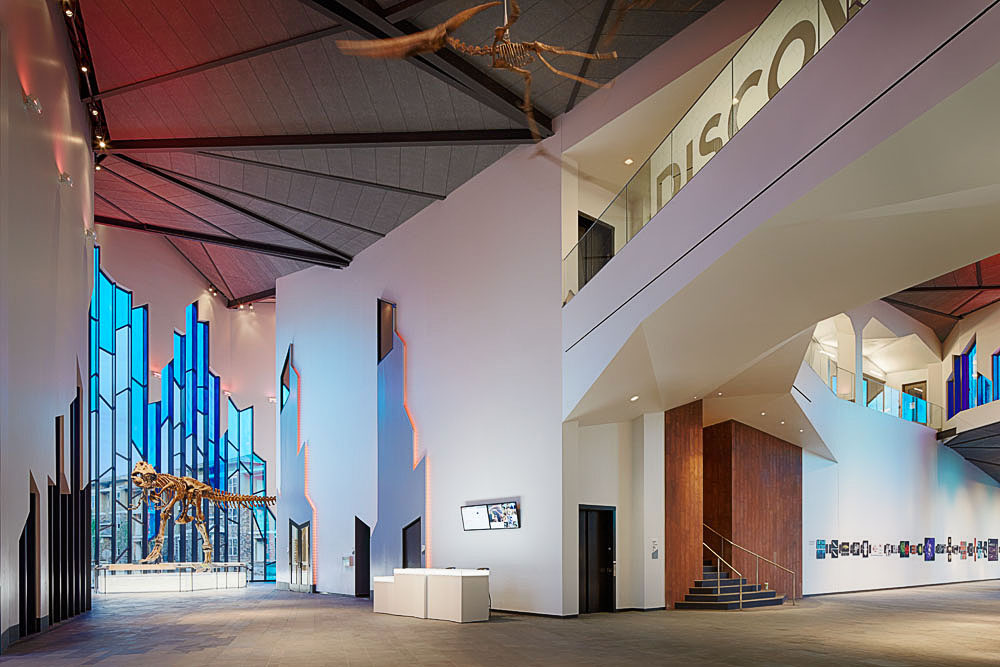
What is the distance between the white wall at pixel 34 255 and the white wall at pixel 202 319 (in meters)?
11.3

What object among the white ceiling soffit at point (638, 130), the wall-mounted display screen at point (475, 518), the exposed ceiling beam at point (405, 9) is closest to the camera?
the exposed ceiling beam at point (405, 9)

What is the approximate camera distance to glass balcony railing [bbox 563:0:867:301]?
342 inches

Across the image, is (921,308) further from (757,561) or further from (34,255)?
(34,255)

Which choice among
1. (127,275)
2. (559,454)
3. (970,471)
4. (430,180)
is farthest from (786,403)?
(127,275)

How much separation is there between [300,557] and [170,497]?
14.2 feet

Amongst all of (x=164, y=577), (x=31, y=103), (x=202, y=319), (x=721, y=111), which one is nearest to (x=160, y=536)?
(x=164, y=577)

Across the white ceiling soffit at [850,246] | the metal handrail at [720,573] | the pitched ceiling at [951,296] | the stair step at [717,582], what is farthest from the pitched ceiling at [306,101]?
the pitched ceiling at [951,296]

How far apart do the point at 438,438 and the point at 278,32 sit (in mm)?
8387

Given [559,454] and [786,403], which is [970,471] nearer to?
[786,403]

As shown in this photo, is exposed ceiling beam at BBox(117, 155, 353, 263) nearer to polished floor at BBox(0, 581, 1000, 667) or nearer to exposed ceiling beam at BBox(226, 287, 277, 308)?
exposed ceiling beam at BBox(226, 287, 277, 308)

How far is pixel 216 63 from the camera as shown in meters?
13.5

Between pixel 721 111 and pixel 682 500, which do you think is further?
pixel 682 500

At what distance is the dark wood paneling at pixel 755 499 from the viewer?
813 inches

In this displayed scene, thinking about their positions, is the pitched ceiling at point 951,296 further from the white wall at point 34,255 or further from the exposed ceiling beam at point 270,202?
the white wall at point 34,255
